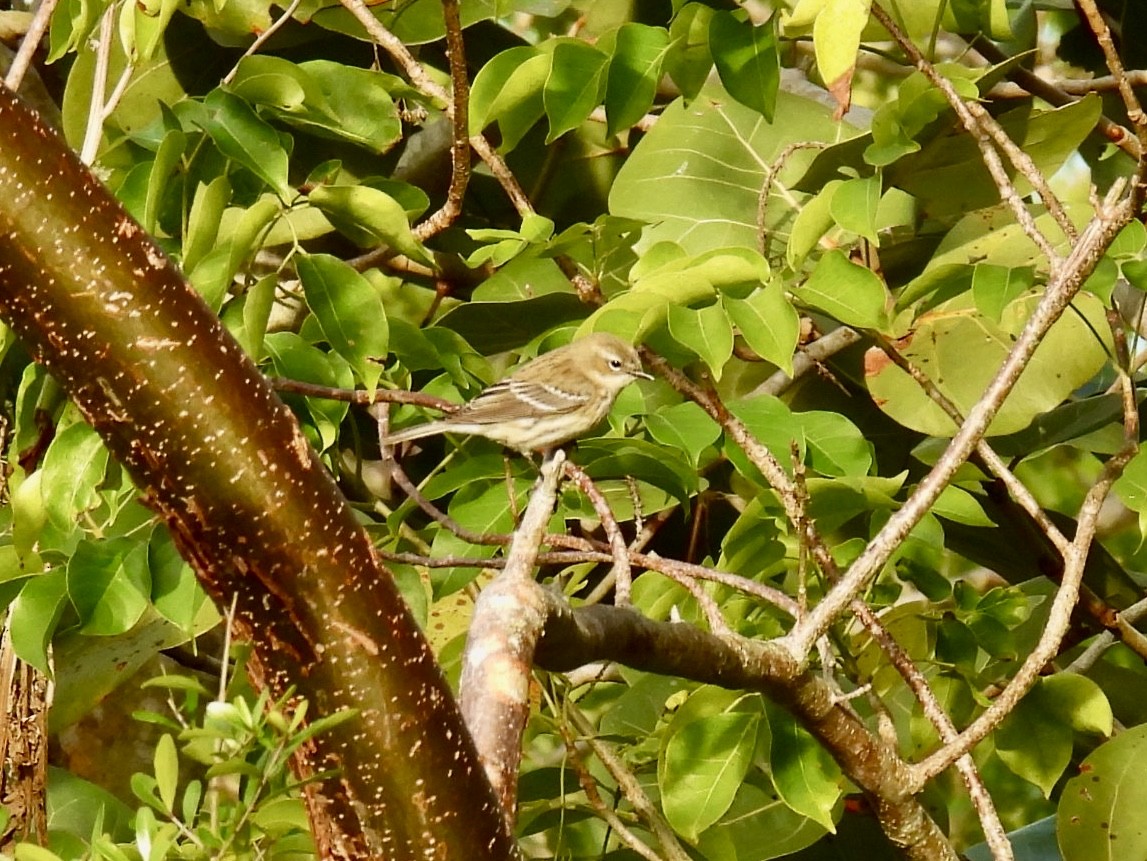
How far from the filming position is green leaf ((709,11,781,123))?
2260 millimetres

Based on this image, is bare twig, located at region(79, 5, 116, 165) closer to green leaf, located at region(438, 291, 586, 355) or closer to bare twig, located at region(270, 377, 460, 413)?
bare twig, located at region(270, 377, 460, 413)

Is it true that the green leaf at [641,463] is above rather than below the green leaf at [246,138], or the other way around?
below

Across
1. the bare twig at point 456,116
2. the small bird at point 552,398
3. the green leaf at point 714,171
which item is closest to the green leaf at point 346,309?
the bare twig at point 456,116

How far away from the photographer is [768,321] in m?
2.01

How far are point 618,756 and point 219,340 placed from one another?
1.43m

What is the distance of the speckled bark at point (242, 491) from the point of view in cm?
120

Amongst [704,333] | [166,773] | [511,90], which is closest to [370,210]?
[511,90]

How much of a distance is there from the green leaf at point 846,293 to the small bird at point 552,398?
2.27 feet

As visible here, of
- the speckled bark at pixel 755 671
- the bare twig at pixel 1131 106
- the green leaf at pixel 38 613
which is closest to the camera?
the speckled bark at pixel 755 671

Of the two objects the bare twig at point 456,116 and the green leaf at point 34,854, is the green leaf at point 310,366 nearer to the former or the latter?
the bare twig at point 456,116

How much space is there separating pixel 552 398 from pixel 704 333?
65.5 inches

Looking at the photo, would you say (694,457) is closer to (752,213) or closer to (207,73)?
(752,213)

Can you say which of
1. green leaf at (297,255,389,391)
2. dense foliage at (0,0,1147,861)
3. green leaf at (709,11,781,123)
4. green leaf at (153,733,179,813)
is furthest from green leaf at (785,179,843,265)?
green leaf at (153,733,179,813)

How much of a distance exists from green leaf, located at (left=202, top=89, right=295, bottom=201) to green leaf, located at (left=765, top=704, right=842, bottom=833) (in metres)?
→ 1.01
